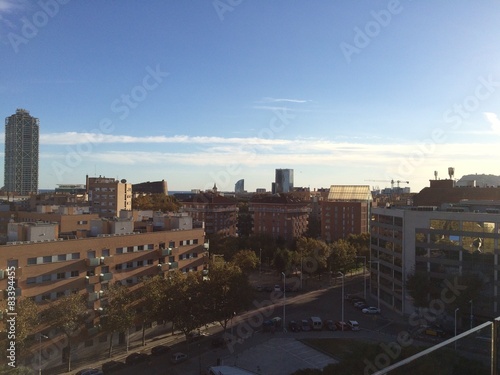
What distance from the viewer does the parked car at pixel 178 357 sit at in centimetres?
2181

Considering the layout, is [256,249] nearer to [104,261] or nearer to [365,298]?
[365,298]

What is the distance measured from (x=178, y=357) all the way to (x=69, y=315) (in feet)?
19.5

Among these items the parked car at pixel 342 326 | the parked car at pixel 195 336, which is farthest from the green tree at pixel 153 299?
the parked car at pixel 342 326

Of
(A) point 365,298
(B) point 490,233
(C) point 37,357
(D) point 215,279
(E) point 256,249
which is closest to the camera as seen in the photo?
(C) point 37,357

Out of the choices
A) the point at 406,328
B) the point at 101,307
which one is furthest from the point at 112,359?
the point at 406,328

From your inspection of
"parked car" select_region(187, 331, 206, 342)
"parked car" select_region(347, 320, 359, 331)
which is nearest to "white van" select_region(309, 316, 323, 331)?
"parked car" select_region(347, 320, 359, 331)

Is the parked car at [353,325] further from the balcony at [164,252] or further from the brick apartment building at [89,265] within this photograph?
the balcony at [164,252]

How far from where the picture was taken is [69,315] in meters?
19.9

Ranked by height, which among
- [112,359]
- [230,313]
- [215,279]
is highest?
A: [215,279]

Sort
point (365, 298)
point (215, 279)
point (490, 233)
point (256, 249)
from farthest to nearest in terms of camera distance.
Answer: point (256, 249)
point (365, 298)
point (490, 233)
point (215, 279)

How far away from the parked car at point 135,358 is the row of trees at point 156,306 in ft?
4.31

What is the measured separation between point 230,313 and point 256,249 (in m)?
24.1

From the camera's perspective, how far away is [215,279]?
78.2 ft

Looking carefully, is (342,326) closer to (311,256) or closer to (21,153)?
(311,256)
